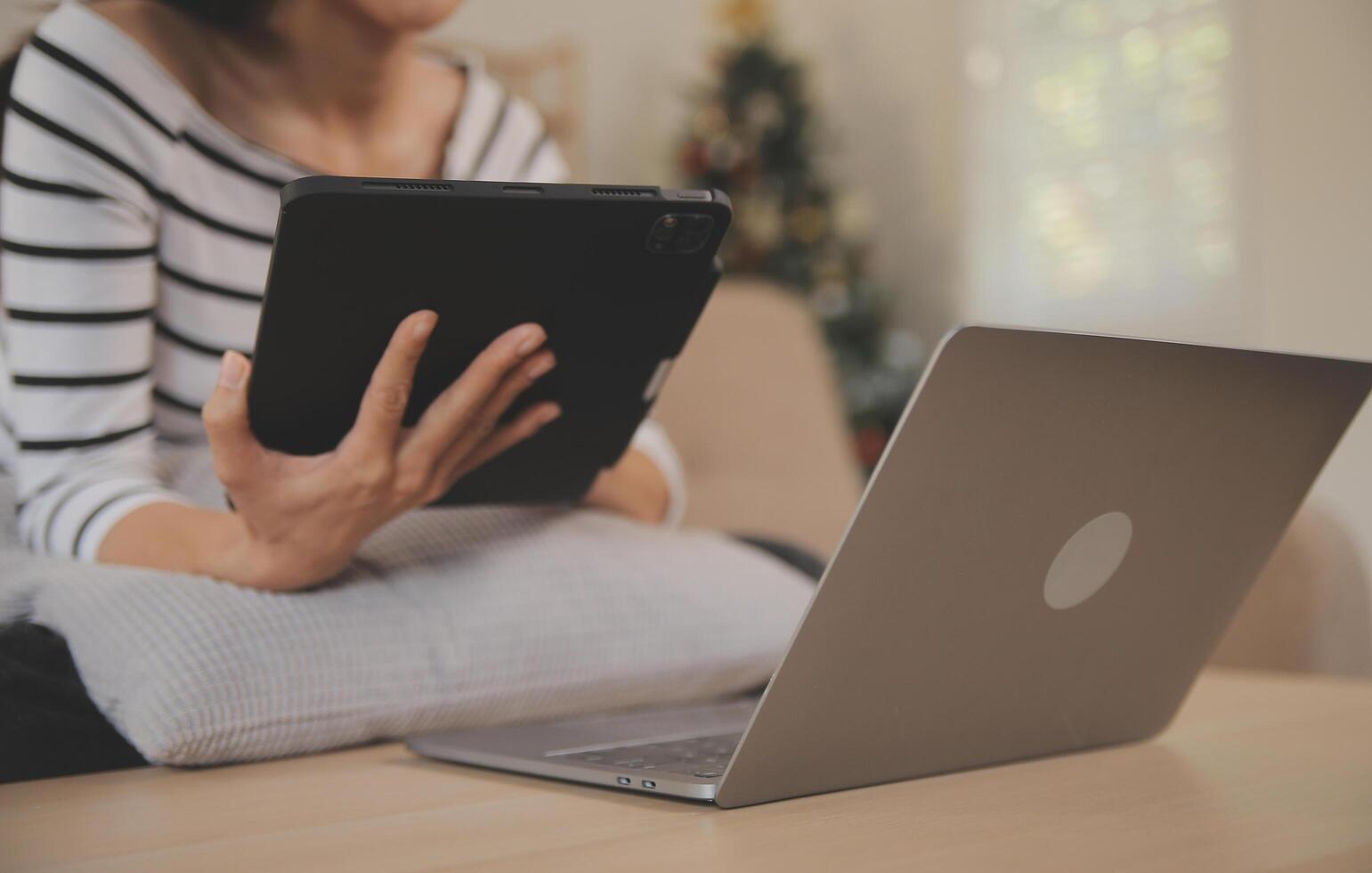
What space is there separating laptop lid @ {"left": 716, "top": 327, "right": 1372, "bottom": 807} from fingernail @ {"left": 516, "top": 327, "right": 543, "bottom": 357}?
9.2 inches

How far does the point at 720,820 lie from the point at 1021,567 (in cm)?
15

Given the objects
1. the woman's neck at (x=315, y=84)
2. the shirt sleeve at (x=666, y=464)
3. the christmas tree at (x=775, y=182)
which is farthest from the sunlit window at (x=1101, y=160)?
the woman's neck at (x=315, y=84)

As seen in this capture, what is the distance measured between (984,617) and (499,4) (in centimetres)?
251

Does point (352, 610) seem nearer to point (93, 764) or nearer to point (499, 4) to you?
point (93, 764)

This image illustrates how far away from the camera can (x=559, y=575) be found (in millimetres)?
716

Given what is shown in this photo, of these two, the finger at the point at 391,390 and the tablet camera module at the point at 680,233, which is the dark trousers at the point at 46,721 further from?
the tablet camera module at the point at 680,233

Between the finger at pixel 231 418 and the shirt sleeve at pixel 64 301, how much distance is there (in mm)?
166

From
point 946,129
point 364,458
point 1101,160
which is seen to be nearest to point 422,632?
point 364,458

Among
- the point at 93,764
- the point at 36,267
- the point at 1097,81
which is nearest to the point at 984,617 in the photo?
the point at 93,764

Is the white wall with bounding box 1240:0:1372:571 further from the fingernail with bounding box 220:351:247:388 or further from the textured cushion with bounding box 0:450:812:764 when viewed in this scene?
the fingernail with bounding box 220:351:247:388

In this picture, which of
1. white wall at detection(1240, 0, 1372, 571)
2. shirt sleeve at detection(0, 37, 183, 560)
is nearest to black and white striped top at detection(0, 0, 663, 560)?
shirt sleeve at detection(0, 37, 183, 560)

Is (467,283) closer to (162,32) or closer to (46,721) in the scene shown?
(46,721)

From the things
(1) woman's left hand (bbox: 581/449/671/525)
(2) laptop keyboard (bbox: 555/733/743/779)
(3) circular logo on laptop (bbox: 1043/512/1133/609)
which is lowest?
(1) woman's left hand (bbox: 581/449/671/525)

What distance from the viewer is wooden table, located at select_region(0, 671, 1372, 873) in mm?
372
